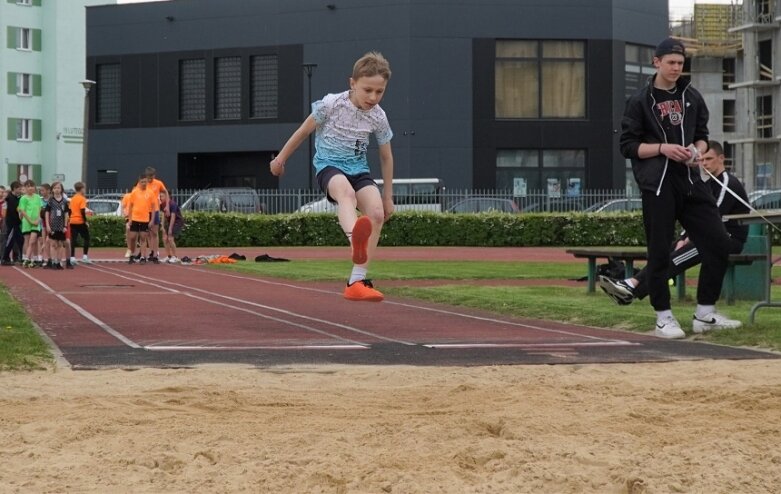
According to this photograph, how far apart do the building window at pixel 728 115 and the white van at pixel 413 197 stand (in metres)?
35.3

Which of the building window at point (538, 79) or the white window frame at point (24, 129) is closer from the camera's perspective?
the building window at point (538, 79)

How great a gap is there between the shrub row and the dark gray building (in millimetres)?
12523

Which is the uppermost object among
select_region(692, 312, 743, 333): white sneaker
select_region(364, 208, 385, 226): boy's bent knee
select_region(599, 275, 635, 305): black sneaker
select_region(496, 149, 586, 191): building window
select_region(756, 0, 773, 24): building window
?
select_region(756, 0, 773, 24): building window

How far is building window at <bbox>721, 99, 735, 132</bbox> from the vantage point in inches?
3204

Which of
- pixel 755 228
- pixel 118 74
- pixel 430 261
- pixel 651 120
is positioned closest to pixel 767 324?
pixel 651 120

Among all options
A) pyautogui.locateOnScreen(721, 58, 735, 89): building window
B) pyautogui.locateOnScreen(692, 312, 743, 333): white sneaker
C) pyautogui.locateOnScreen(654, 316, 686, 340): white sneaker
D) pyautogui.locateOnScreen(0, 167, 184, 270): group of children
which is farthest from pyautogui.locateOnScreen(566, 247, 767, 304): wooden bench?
pyautogui.locateOnScreen(721, 58, 735, 89): building window

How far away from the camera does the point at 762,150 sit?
71500 millimetres

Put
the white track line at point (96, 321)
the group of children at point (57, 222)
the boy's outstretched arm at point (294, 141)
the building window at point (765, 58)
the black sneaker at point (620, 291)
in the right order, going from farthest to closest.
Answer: the building window at point (765, 58) < the group of children at point (57, 222) < the black sneaker at point (620, 291) < the white track line at point (96, 321) < the boy's outstretched arm at point (294, 141)

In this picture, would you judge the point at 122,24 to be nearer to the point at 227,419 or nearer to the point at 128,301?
the point at 128,301

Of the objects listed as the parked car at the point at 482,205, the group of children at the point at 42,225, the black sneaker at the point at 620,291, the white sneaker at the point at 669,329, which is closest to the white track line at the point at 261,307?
the white sneaker at the point at 669,329

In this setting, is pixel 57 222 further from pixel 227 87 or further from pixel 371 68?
pixel 227 87

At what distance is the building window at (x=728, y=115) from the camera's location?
267 ft

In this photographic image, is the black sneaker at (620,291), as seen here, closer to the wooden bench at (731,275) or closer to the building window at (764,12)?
the wooden bench at (731,275)

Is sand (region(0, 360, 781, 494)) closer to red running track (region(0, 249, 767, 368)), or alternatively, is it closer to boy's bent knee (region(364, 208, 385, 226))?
red running track (region(0, 249, 767, 368))
